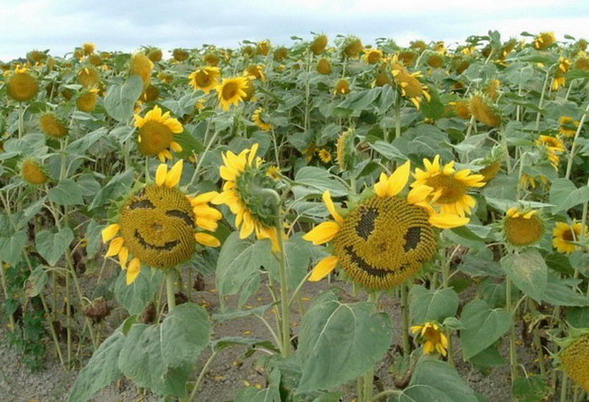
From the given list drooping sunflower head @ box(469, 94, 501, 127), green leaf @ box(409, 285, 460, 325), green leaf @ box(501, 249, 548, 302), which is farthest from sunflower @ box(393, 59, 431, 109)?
green leaf @ box(501, 249, 548, 302)

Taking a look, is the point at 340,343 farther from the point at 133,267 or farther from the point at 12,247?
the point at 12,247

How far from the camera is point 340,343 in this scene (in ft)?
3.93

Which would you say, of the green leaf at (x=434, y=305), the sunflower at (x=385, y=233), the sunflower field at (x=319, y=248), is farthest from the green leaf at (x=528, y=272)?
the sunflower at (x=385, y=233)

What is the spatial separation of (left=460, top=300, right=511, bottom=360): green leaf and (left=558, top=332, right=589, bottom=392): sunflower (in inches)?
7.5

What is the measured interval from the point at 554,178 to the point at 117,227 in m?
1.56

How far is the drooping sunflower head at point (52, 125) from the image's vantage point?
2.58 metres

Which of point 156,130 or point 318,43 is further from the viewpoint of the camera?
point 318,43

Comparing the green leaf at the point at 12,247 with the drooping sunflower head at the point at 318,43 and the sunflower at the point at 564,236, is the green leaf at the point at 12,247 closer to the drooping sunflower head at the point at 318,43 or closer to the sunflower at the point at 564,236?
the sunflower at the point at 564,236

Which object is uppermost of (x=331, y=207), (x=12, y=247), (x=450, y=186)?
(x=331, y=207)

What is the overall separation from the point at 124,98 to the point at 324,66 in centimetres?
218

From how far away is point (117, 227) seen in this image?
1.46m

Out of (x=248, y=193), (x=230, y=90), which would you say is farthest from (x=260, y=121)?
(x=248, y=193)

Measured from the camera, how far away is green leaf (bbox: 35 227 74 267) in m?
2.52

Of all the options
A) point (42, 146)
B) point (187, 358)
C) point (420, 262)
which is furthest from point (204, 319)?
point (42, 146)
